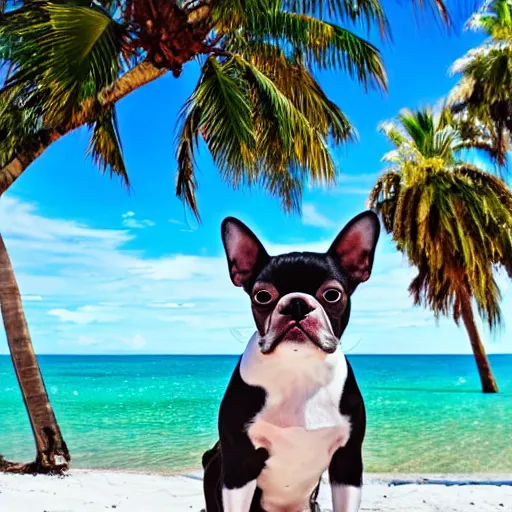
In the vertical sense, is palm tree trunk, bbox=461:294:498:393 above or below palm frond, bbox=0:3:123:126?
below

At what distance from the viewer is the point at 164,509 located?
5281mm

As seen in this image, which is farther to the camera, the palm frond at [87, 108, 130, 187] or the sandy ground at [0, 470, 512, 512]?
the palm frond at [87, 108, 130, 187]

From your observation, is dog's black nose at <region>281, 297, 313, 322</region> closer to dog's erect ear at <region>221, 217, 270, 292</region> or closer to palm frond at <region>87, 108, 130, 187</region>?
dog's erect ear at <region>221, 217, 270, 292</region>

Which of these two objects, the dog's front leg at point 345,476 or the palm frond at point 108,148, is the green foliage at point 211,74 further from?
the dog's front leg at point 345,476

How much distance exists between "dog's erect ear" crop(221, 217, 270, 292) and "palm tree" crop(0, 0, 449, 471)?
541 cm

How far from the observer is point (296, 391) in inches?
82.6

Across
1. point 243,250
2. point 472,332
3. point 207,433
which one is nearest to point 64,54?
point 243,250

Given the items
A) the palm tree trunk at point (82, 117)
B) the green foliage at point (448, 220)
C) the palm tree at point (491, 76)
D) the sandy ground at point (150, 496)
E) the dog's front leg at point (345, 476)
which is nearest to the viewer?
the dog's front leg at point (345, 476)

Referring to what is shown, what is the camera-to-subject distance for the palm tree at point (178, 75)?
7422 mm

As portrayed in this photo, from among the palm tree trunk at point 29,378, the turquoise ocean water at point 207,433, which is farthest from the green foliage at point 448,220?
the palm tree trunk at point 29,378

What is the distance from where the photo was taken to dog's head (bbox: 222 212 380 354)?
80.1 inches

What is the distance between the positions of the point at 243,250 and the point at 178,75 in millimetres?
6327

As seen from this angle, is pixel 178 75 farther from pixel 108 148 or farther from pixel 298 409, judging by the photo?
pixel 298 409

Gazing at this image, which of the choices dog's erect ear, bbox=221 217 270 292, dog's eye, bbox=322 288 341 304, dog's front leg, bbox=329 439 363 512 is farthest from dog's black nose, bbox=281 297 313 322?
dog's front leg, bbox=329 439 363 512
